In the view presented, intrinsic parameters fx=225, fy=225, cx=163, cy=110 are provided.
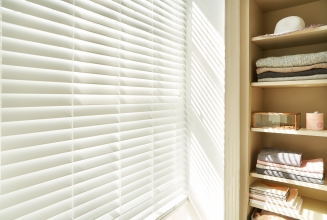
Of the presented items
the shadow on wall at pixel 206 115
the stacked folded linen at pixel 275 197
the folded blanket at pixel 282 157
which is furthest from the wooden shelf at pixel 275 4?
the stacked folded linen at pixel 275 197

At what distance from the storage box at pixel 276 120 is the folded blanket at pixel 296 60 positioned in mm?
279

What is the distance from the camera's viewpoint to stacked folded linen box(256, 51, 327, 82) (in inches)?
45.5

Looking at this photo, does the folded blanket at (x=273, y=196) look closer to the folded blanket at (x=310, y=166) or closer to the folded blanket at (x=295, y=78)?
the folded blanket at (x=310, y=166)

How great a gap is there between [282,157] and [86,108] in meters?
1.10

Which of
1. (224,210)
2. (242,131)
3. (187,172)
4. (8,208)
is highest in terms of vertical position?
(242,131)

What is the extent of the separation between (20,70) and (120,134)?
0.46 m

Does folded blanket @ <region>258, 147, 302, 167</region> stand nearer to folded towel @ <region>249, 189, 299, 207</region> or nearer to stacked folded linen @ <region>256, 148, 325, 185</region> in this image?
stacked folded linen @ <region>256, 148, 325, 185</region>

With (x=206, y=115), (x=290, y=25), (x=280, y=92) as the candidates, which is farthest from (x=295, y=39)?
(x=206, y=115)

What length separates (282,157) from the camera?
128 cm

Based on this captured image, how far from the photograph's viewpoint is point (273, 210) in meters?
1.29

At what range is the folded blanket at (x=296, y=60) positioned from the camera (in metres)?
1.15

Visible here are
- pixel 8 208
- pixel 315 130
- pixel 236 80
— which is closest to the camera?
pixel 8 208

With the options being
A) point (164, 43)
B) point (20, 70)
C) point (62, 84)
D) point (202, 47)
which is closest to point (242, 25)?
point (202, 47)

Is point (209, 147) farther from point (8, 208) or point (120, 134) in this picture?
point (8, 208)
